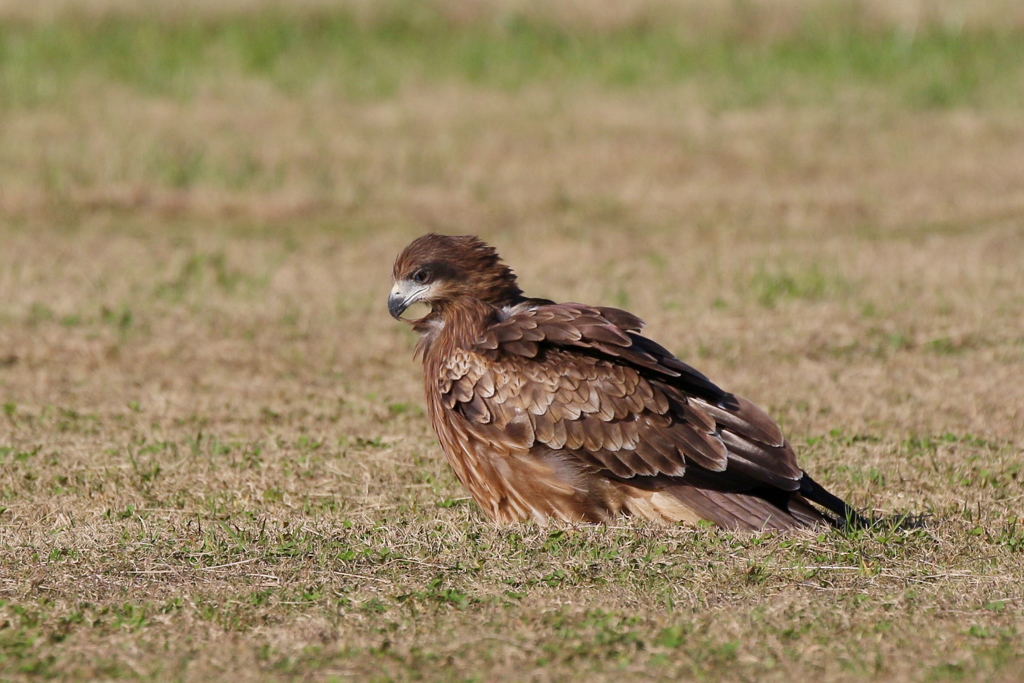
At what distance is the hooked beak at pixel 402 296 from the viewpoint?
7.05 meters

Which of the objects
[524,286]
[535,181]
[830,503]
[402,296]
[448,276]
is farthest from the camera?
[535,181]

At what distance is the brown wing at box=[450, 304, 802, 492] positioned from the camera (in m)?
6.37

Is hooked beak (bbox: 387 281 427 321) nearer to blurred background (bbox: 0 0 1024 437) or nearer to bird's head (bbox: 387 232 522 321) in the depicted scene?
bird's head (bbox: 387 232 522 321)

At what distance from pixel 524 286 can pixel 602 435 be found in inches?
247

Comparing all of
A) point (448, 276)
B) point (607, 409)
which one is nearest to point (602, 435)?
point (607, 409)

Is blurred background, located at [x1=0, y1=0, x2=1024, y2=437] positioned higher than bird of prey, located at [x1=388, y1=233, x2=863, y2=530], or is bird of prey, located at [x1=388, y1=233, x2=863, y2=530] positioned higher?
blurred background, located at [x1=0, y1=0, x2=1024, y2=437]

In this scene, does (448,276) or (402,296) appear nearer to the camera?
(448,276)

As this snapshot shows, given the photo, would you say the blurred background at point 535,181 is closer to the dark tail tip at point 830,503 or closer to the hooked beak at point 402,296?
the dark tail tip at point 830,503

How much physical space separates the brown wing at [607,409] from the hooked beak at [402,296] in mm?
651

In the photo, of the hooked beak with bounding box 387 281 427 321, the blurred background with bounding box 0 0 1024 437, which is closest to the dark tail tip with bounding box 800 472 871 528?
the hooked beak with bounding box 387 281 427 321

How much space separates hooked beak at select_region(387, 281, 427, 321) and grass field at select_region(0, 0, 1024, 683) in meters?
0.91

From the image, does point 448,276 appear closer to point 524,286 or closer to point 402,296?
point 402,296

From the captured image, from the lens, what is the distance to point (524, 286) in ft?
41.4

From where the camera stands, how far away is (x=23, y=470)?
24.6 feet
